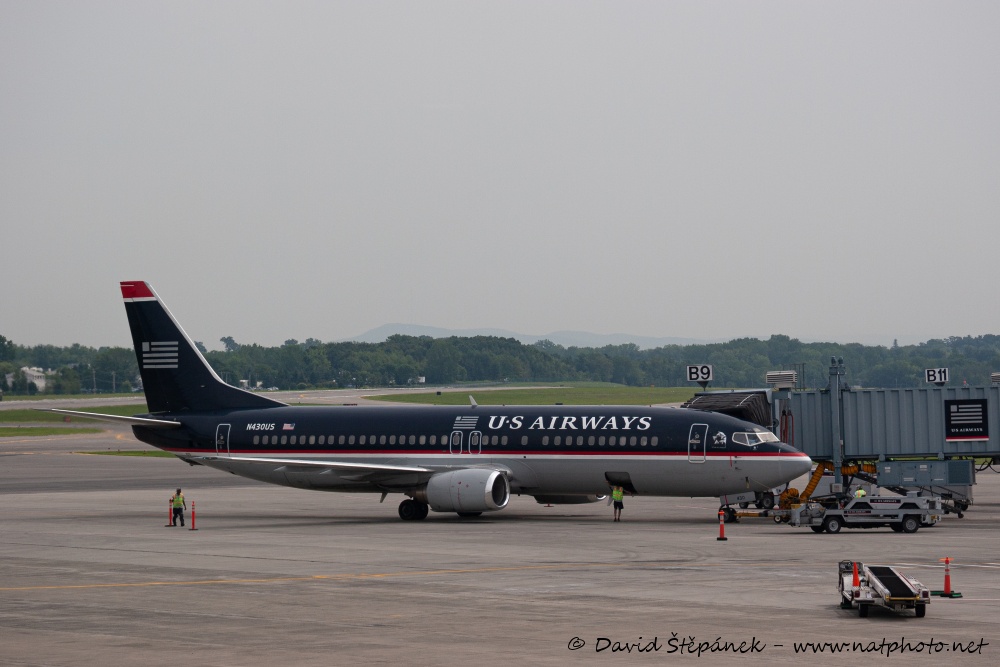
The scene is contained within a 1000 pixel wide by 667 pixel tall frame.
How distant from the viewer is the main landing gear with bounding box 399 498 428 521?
48.0 meters

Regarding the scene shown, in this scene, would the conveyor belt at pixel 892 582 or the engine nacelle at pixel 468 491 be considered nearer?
the conveyor belt at pixel 892 582

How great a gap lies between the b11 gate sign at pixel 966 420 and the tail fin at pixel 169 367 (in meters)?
26.3

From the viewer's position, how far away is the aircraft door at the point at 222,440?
5204cm

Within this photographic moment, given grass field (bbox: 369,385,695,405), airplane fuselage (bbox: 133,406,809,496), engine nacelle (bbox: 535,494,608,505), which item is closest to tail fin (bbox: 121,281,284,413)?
airplane fuselage (bbox: 133,406,809,496)

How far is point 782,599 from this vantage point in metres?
25.4

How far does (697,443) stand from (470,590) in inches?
764

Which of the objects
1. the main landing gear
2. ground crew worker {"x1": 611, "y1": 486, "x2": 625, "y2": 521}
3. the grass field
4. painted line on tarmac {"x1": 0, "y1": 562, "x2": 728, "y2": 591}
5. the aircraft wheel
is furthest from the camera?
the grass field

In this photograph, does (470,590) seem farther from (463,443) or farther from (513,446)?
(463,443)

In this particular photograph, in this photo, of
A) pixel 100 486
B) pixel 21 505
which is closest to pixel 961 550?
pixel 21 505

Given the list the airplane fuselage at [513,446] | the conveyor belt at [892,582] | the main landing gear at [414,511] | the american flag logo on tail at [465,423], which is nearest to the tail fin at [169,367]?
the airplane fuselage at [513,446]

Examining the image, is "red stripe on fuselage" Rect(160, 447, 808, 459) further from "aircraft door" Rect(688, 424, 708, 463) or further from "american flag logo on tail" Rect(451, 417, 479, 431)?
"american flag logo on tail" Rect(451, 417, 479, 431)

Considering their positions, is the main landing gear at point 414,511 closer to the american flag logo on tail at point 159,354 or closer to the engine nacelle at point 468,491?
the engine nacelle at point 468,491

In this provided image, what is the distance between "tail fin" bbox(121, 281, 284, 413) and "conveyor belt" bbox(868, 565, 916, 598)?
3328 centimetres

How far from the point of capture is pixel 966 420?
47188 mm
